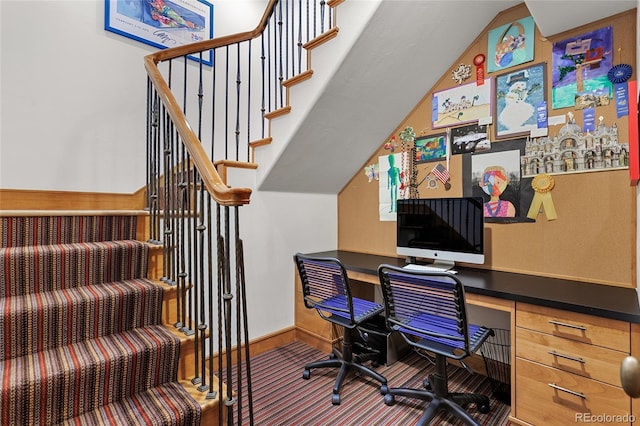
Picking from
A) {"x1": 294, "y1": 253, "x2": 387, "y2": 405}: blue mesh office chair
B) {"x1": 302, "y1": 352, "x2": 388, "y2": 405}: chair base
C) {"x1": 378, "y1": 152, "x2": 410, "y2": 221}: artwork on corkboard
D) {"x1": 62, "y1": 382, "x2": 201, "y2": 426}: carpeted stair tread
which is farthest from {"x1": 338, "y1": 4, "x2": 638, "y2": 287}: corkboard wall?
{"x1": 62, "y1": 382, "x2": 201, "y2": 426}: carpeted stair tread

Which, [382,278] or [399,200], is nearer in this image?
[382,278]

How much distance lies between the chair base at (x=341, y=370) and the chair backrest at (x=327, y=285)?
37cm

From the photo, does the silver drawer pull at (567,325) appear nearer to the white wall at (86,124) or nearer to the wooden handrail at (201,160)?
the wooden handrail at (201,160)

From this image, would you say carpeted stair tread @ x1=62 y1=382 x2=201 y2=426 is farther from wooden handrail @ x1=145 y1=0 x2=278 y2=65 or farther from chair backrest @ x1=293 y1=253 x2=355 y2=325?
wooden handrail @ x1=145 y1=0 x2=278 y2=65

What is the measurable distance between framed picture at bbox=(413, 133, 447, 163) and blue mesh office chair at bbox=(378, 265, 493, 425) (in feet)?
4.25

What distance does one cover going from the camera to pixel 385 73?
235cm

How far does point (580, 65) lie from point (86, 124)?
3.34 m

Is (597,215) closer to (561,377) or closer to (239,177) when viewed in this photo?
(561,377)

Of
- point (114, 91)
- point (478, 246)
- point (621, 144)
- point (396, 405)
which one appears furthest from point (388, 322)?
point (114, 91)

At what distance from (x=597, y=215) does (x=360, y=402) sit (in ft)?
6.06

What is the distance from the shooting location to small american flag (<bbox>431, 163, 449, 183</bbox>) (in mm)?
2600

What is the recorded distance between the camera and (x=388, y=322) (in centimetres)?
194

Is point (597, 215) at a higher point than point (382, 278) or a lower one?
higher

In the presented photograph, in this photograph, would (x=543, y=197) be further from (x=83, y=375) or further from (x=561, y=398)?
(x=83, y=375)
